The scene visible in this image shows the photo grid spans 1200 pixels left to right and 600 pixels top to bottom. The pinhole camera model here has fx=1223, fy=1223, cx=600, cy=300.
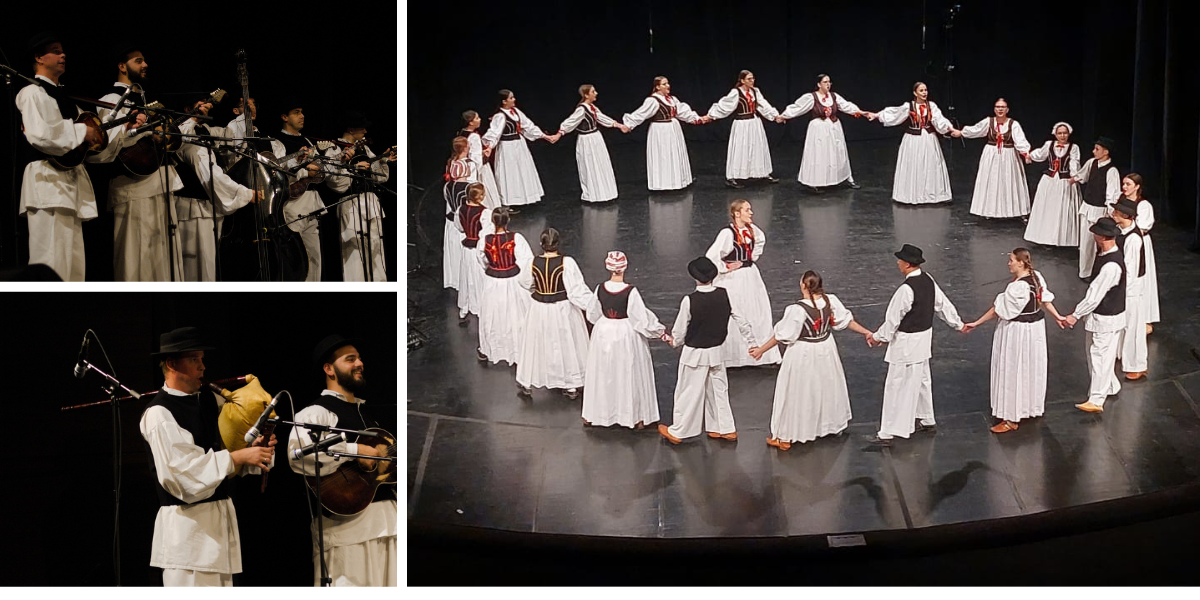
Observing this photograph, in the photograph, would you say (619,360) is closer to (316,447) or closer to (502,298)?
(502,298)

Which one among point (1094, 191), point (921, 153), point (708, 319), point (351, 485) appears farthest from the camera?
point (921, 153)

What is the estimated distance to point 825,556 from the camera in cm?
573

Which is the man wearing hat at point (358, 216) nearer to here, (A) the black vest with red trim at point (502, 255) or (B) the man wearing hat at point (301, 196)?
(B) the man wearing hat at point (301, 196)

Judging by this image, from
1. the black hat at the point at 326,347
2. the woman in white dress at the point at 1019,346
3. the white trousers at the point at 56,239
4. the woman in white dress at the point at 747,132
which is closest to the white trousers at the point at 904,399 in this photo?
the woman in white dress at the point at 1019,346

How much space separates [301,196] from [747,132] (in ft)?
8.47

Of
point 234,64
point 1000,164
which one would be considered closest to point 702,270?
point 1000,164

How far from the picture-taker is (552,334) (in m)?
6.14

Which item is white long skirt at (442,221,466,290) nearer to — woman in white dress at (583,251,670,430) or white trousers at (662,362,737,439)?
woman in white dress at (583,251,670,430)

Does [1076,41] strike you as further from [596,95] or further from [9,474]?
[9,474]

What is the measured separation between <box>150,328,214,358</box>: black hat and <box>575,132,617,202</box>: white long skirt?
2.24 meters

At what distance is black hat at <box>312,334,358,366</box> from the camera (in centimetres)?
529

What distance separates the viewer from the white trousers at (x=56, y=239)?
16.4 ft

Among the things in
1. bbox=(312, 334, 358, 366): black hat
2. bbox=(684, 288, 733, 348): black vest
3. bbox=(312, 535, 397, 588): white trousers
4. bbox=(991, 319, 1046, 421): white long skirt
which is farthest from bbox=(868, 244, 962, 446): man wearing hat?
bbox=(312, 334, 358, 366): black hat

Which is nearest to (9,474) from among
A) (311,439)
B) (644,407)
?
(311,439)
